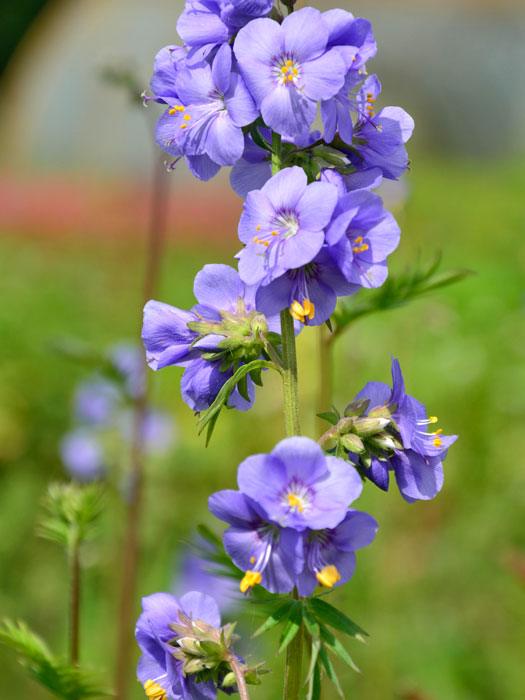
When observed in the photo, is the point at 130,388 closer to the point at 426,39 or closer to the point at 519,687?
the point at 519,687

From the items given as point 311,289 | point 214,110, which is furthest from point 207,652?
point 214,110

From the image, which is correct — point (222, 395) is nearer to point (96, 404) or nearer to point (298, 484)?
point (298, 484)

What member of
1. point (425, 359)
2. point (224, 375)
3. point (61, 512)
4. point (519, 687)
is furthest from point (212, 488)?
point (224, 375)

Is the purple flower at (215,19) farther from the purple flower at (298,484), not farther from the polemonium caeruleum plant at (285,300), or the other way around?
the purple flower at (298,484)

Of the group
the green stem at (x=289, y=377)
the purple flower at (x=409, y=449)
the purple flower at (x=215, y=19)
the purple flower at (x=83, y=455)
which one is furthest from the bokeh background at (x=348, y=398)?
the purple flower at (x=215, y=19)

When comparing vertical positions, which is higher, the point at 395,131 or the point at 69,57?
the point at 395,131

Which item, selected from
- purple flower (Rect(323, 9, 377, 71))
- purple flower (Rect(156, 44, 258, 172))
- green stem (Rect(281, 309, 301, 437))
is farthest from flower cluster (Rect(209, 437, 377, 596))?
purple flower (Rect(323, 9, 377, 71))
